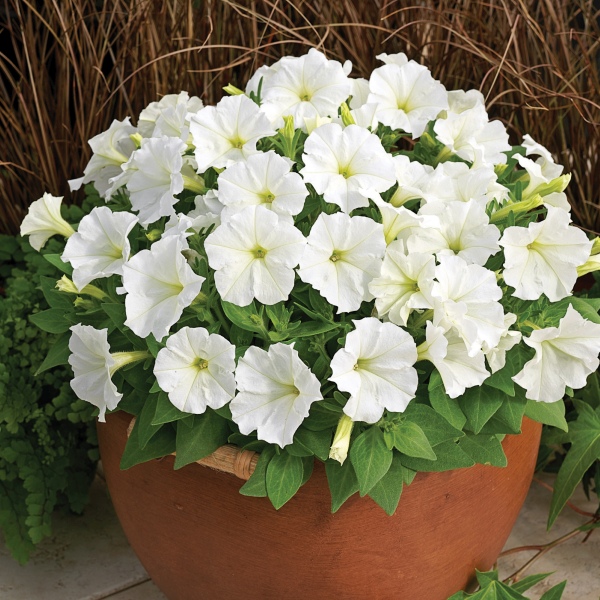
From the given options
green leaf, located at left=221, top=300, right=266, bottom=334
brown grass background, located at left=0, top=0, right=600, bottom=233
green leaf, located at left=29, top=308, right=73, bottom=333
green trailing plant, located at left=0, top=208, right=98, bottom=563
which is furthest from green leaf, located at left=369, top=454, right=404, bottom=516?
brown grass background, located at left=0, top=0, right=600, bottom=233

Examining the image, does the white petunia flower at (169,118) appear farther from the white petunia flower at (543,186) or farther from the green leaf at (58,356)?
the white petunia flower at (543,186)

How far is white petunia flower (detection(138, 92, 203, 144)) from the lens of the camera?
3.98 feet

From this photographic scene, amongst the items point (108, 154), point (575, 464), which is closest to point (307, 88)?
point (108, 154)

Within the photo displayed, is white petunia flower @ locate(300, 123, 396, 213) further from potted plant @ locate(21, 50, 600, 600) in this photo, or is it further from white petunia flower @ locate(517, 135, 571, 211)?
white petunia flower @ locate(517, 135, 571, 211)

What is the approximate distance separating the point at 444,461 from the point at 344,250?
0.92 feet

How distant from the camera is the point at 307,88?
46.8 inches

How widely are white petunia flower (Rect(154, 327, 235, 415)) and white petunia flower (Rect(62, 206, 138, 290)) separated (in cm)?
17

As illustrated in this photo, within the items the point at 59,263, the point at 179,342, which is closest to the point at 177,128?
the point at 59,263

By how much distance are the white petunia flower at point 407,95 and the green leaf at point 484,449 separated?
45cm

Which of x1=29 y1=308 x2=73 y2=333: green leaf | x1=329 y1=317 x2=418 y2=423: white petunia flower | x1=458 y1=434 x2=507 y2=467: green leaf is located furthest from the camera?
x1=29 y1=308 x2=73 y2=333: green leaf

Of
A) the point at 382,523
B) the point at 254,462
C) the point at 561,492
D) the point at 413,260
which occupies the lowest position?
the point at 561,492

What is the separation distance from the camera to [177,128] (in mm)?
1224

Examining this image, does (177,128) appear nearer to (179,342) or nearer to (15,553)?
(179,342)

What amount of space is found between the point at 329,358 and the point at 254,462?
0.15 meters
